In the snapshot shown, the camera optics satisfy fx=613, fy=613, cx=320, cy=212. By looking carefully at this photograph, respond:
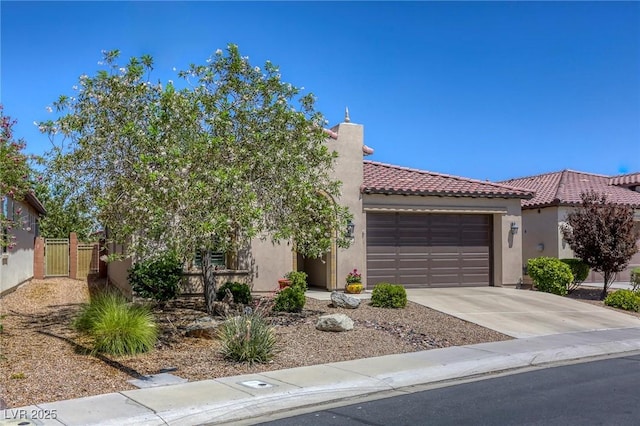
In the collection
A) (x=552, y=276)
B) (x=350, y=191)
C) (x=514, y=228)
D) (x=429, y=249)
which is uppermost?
(x=350, y=191)

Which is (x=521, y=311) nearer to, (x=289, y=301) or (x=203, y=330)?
(x=289, y=301)

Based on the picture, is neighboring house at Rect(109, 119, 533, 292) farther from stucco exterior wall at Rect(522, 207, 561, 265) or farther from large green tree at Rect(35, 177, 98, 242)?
large green tree at Rect(35, 177, 98, 242)

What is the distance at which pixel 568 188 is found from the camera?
2580 cm

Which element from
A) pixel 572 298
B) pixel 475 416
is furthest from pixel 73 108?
pixel 572 298

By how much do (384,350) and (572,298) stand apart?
10.4m

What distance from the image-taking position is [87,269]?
26125 millimetres

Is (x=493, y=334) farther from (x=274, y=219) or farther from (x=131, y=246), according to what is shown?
(x=131, y=246)

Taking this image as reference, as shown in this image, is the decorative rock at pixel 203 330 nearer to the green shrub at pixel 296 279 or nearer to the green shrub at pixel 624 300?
the green shrub at pixel 296 279

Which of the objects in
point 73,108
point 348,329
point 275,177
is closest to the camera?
point 73,108

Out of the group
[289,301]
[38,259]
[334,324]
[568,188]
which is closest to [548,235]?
[568,188]

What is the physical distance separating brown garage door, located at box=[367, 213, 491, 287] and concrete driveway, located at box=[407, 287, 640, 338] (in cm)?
91

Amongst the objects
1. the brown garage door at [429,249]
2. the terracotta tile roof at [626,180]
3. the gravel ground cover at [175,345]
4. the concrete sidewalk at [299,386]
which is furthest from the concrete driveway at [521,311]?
the terracotta tile roof at [626,180]

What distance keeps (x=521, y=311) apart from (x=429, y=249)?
480 cm

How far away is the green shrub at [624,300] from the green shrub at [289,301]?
9.54m
